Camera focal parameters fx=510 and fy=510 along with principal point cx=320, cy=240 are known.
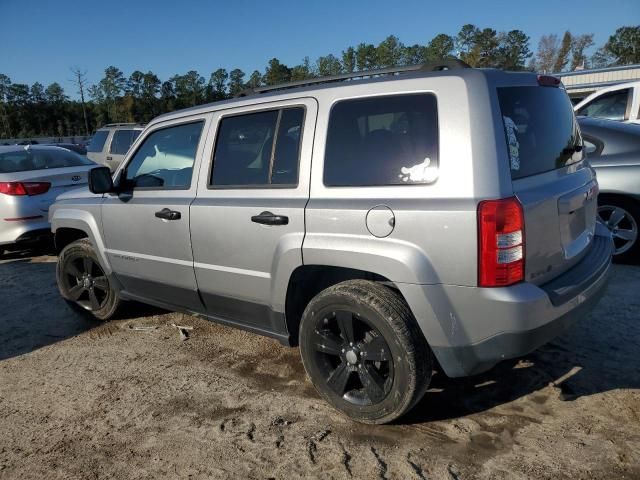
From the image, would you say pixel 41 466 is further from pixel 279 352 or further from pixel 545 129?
pixel 545 129

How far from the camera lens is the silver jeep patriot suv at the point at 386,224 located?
7.86ft

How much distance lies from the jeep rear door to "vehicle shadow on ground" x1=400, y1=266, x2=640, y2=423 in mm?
1123

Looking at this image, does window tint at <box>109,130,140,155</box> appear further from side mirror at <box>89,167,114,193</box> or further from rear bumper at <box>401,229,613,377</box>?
rear bumper at <box>401,229,613,377</box>

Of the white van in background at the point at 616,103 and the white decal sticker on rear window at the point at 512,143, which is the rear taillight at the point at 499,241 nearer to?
the white decal sticker on rear window at the point at 512,143

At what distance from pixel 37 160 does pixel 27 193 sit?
3.17 ft

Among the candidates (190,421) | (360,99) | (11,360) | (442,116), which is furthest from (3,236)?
(442,116)

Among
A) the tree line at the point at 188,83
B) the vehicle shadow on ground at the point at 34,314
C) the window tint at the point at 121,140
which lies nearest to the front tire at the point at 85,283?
the vehicle shadow on ground at the point at 34,314

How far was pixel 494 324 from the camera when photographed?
7.84 ft

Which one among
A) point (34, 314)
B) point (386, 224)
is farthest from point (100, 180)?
point (386, 224)

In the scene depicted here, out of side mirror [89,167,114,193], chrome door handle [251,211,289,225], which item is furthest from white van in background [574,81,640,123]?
side mirror [89,167,114,193]

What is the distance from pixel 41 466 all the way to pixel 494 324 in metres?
2.44

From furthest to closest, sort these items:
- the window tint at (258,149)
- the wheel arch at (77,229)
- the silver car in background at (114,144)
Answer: the silver car in background at (114,144) < the wheel arch at (77,229) < the window tint at (258,149)

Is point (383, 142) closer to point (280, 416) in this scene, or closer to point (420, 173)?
point (420, 173)

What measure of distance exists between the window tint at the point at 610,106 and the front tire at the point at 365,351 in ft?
25.0
